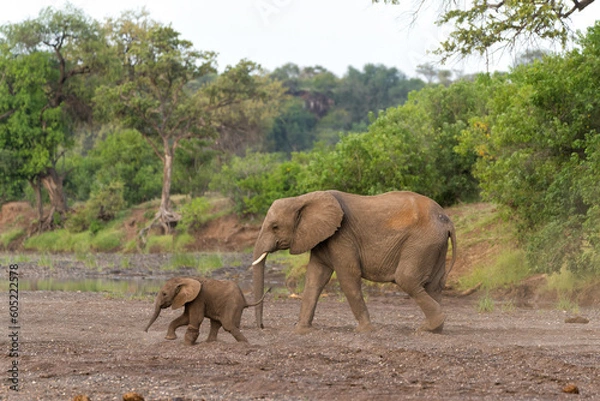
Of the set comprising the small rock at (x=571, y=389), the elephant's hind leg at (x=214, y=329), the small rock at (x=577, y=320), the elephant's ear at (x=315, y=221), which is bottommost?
the small rock at (x=577, y=320)

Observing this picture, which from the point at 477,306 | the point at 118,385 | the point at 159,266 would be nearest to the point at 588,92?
the point at 477,306

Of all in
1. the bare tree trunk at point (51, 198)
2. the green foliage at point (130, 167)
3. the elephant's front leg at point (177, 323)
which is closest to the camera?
the elephant's front leg at point (177, 323)

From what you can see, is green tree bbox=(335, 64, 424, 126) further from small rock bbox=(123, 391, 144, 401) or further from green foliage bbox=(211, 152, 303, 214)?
small rock bbox=(123, 391, 144, 401)

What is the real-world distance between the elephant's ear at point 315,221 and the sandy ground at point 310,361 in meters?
1.25

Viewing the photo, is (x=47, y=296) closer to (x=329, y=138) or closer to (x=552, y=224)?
(x=552, y=224)

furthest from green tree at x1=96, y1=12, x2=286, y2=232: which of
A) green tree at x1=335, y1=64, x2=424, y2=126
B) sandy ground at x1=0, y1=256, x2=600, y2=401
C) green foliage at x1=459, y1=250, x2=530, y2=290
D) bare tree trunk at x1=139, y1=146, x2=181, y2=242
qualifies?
green tree at x1=335, y1=64, x2=424, y2=126

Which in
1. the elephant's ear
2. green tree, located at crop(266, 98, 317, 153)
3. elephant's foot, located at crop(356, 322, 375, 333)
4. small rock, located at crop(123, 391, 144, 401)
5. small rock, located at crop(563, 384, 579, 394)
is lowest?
elephant's foot, located at crop(356, 322, 375, 333)

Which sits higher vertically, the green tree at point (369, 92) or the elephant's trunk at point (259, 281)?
the green tree at point (369, 92)

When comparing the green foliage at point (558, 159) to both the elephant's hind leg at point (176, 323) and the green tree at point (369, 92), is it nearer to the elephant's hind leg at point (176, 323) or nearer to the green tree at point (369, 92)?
the elephant's hind leg at point (176, 323)

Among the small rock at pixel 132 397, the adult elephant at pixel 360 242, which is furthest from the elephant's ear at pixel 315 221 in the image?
the small rock at pixel 132 397

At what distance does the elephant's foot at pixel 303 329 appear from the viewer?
12916 mm

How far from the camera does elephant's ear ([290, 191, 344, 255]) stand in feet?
42.2

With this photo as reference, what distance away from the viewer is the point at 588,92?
58.4 feet

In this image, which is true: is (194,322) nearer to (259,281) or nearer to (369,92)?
(259,281)
